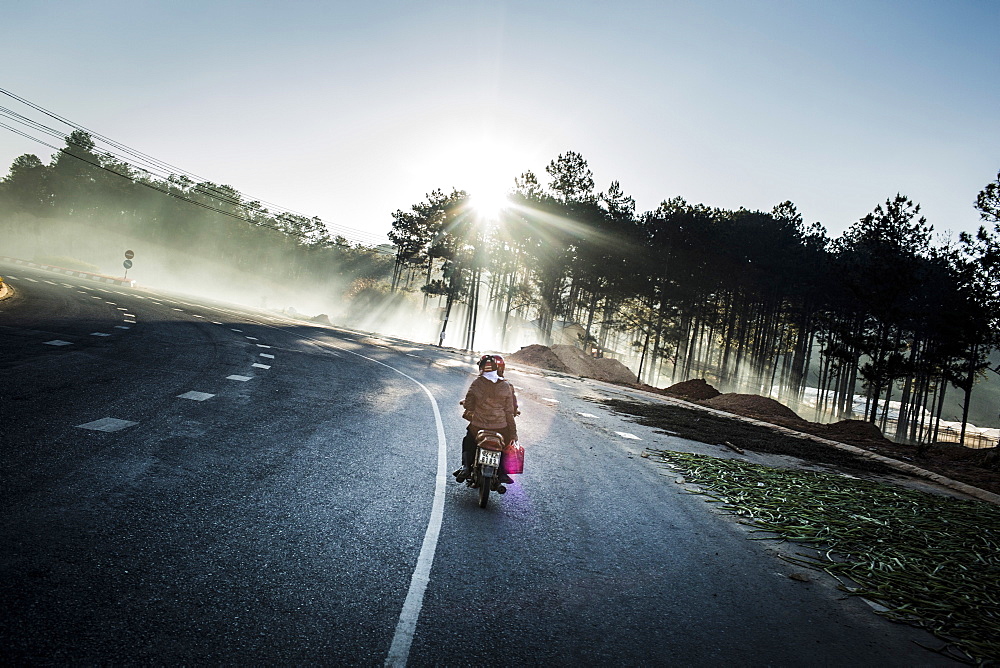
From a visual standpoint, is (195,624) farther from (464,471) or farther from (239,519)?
(464,471)

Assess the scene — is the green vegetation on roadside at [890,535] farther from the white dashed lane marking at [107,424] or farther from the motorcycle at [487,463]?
the white dashed lane marking at [107,424]

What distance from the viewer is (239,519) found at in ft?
15.1

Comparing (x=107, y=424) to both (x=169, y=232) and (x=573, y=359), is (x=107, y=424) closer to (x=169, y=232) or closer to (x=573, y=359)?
(x=573, y=359)

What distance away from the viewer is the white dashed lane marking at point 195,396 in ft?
30.6

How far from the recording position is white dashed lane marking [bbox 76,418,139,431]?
6618 millimetres

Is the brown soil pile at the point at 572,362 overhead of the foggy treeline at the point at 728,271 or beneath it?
beneath

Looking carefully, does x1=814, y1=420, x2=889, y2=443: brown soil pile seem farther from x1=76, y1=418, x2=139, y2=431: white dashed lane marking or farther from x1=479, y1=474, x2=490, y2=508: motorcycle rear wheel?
x1=76, y1=418, x2=139, y2=431: white dashed lane marking

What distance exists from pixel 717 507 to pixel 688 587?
3.26 metres

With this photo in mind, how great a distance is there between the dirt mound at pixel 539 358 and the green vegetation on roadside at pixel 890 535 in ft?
95.3

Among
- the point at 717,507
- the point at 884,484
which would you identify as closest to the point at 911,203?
the point at 884,484

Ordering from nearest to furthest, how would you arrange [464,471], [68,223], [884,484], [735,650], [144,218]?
[735,650] < [464,471] < [884,484] < [68,223] < [144,218]

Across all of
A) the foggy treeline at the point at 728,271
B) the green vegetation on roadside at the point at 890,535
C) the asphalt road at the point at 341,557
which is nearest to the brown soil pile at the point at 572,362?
the foggy treeline at the point at 728,271

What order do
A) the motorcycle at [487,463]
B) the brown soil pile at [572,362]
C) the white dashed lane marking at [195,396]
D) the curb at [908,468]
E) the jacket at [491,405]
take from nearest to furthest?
the motorcycle at [487,463] < the jacket at [491,405] < the white dashed lane marking at [195,396] < the curb at [908,468] < the brown soil pile at [572,362]

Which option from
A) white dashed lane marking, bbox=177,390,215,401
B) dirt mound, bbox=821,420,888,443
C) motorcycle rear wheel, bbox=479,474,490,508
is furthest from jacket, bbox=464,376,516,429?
dirt mound, bbox=821,420,888,443
